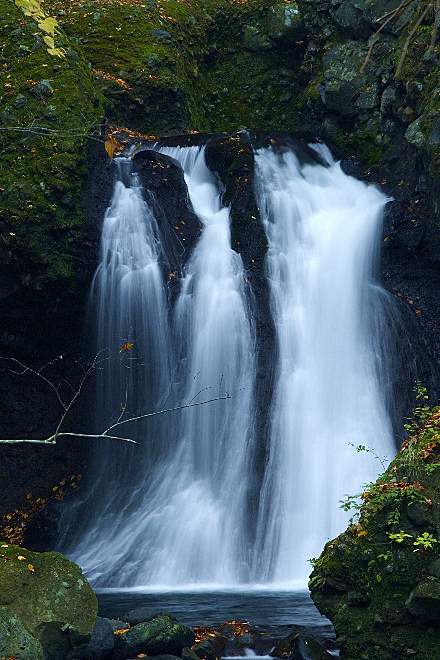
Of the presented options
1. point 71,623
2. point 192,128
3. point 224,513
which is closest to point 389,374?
point 224,513

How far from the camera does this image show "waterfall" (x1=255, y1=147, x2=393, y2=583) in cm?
991

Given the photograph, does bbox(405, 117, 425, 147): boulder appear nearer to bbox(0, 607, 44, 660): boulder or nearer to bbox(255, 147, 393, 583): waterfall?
bbox(255, 147, 393, 583): waterfall

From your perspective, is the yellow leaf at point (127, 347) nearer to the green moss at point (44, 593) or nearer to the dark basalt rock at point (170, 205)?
the dark basalt rock at point (170, 205)

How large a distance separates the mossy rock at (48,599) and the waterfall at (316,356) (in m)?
3.76

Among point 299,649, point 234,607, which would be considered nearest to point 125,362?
point 234,607

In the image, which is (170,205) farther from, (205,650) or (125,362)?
(205,650)

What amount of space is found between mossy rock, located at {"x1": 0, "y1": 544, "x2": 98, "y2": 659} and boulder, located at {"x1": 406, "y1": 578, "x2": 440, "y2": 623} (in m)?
2.50

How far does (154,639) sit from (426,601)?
2.30 m

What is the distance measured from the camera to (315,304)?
12.2m

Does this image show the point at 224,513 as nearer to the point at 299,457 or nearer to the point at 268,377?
the point at 299,457

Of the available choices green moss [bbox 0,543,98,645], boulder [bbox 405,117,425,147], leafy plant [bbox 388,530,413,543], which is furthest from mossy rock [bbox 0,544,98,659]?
boulder [bbox 405,117,425,147]

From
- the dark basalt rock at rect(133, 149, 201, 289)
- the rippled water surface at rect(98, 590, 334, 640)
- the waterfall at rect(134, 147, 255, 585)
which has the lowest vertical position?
the rippled water surface at rect(98, 590, 334, 640)

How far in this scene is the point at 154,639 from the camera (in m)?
6.08

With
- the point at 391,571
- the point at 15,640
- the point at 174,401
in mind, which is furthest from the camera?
the point at 174,401
